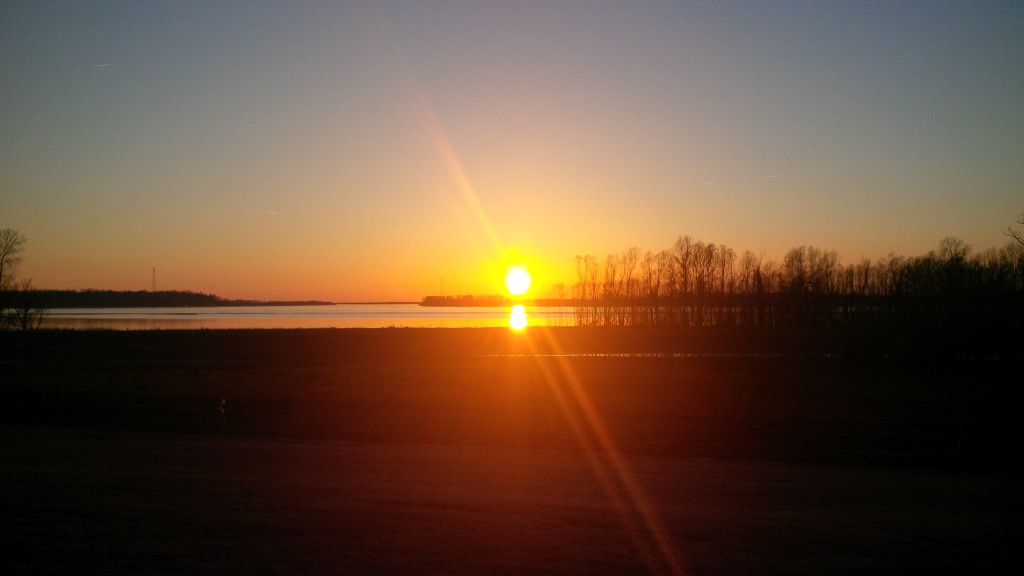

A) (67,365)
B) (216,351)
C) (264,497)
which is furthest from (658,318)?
(264,497)

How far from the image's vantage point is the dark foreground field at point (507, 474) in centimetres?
823

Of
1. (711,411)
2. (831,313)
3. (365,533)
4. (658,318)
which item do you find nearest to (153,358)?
(711,411)

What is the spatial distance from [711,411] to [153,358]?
33.3 meters

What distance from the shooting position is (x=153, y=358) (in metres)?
41.1

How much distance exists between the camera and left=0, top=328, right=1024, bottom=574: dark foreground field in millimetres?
8227

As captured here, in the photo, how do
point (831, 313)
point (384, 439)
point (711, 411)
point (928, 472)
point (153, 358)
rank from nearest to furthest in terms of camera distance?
1. point (928, 472)
2. point (384, 439)
3. point (711, 411)
4. point (153, 358)
5. point (831, 313)

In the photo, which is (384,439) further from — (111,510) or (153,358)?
(153,358)

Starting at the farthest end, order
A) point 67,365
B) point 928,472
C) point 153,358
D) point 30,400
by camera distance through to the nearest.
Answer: point 153,358
point 67,365
point 30,400
point 928,472

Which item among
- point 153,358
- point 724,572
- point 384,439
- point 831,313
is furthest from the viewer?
point 831,313

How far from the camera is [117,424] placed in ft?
62.1

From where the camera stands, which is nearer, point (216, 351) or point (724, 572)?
point (724, 572)

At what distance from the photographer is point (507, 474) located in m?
12.9

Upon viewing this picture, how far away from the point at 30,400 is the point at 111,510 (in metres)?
16.6

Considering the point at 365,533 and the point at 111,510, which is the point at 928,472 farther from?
the point at 111,510
